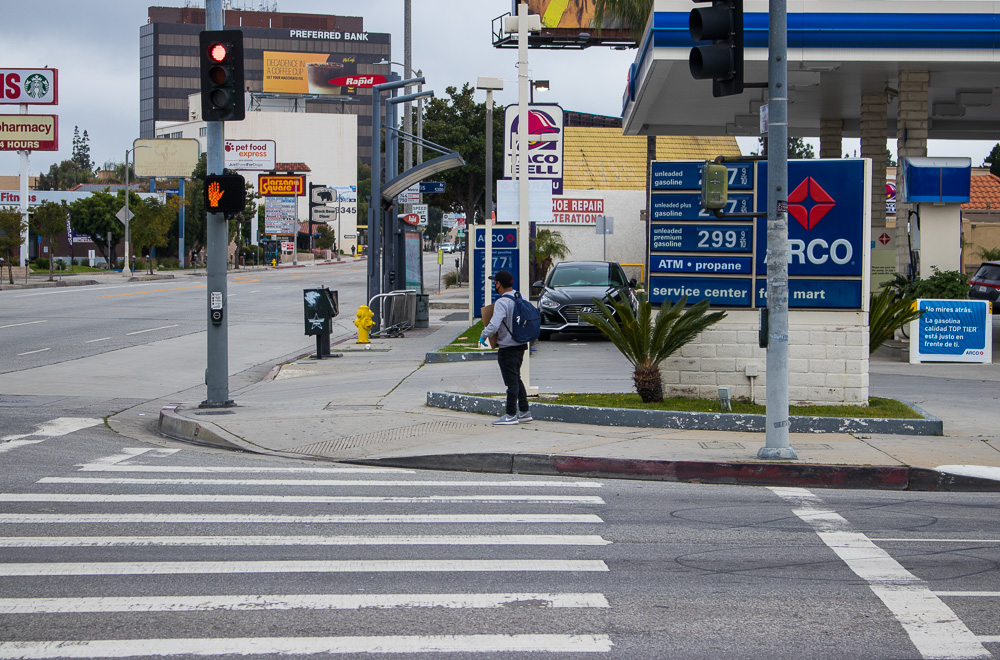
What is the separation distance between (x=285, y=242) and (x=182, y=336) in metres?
76.8

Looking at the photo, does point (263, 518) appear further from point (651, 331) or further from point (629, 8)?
point (629, 8)

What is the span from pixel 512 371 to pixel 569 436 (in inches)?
44.3

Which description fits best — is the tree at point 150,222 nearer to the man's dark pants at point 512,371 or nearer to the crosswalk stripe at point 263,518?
the man's dark pants at point 512,371

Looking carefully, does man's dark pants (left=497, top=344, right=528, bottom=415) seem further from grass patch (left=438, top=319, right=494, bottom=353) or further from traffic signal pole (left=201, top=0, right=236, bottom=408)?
grass patch (left=438, top=319, right=494, bottom=353)

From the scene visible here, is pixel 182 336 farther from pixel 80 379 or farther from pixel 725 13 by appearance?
pixel 725 13

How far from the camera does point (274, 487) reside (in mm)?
9078

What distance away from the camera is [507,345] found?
12.0 m

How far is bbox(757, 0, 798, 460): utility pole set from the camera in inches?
382

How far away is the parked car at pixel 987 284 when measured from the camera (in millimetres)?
29875

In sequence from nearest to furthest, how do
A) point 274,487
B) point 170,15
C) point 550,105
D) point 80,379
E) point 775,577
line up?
1. point 775,577
2. point 274,487
3. point 80,379
4. point 550,105
5. point 170,15

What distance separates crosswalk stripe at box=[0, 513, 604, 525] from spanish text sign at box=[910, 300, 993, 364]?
41.5ft

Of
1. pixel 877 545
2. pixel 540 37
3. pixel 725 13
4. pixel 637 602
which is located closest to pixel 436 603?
pixel 637 602

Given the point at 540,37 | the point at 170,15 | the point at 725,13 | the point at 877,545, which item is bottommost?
the point at 877,545

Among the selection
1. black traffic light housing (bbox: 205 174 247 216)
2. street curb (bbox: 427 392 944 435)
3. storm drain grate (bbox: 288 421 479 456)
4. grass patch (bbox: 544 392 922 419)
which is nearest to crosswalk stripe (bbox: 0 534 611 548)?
storm drain grate (bbox: 288 421 479 456)
